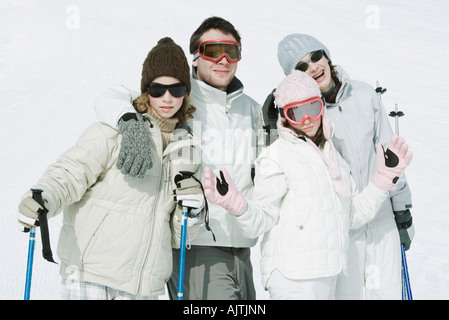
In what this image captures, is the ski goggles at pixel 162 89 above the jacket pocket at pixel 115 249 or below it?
above

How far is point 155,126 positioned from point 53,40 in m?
12.9

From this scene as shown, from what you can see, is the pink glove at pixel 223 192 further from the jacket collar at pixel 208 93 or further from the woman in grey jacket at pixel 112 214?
the jacket collar at pixel 208 93

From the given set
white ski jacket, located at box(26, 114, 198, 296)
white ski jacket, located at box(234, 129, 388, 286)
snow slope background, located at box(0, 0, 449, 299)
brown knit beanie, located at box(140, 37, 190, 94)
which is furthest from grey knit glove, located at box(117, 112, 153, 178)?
snow slope background, located at box(0, 0, 449, 299)

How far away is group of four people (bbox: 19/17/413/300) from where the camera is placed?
270 centimetres

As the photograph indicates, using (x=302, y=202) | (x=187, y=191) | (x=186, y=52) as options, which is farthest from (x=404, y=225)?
(x=186, y=52)

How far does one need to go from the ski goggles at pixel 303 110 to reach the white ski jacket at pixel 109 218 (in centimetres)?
66

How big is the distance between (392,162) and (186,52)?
923 cm

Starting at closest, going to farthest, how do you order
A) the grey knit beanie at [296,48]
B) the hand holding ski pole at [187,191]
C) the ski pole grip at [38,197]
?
the ski pole grip at [38,197]
the hand holding ski pole at [187,191]
the grey knit beanie at [296,48]

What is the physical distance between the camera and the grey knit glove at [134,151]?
263 centimetres

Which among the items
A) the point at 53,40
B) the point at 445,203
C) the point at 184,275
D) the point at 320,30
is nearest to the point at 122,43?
the point at 53,40

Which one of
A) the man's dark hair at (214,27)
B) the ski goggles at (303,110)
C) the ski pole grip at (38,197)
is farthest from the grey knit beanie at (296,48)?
the ski pole grip at (38,197)

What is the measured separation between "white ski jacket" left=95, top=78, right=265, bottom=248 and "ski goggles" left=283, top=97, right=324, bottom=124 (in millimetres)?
438

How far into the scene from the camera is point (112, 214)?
2.73 meters

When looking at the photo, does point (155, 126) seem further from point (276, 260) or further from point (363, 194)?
point (363, 194)
